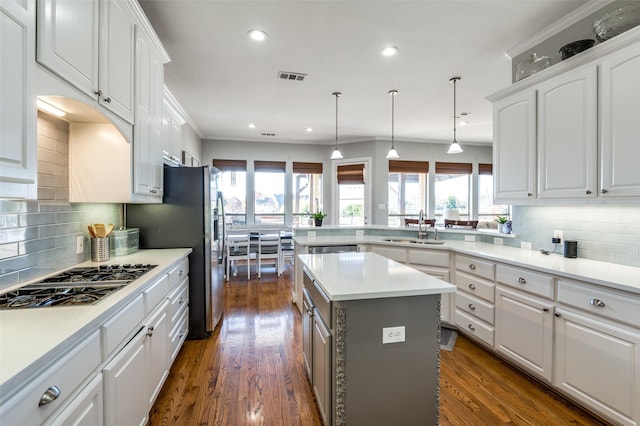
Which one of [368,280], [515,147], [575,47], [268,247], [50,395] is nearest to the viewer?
[50,395]

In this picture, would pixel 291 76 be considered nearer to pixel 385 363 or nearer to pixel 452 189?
pixel 385 363

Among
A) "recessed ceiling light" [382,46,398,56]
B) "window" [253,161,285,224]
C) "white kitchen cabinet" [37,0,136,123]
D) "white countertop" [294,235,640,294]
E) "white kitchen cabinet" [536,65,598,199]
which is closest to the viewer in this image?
"white kitchen cabinet" [37,0,136,123]

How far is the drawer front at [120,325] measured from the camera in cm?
127

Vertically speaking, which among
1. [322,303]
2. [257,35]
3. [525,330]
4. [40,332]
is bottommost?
[525,330]

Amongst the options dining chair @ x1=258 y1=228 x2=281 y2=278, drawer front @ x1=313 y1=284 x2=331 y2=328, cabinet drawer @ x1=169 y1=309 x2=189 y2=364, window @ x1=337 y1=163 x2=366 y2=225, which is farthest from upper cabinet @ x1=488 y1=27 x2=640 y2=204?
window @ x1=337 y1=163 x2=366 y2=225

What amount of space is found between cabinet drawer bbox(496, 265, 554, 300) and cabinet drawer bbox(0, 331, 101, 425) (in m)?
2.66

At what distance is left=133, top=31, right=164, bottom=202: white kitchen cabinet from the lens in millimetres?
2131

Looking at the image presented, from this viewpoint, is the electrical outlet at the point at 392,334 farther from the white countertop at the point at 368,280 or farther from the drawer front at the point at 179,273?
the drawer front at the point at 179,273

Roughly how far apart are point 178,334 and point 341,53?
2.98 m

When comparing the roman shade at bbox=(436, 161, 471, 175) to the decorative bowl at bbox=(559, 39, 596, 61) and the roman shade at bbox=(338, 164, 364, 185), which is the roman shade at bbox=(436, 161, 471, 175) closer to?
the roman shade at bbox=(338, 164, 364, 185)

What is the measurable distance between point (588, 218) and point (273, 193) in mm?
5617

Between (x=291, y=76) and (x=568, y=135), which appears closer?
(x=568, y=135)

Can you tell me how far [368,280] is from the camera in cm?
172

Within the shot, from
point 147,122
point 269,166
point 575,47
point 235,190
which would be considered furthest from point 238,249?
point 575,47
